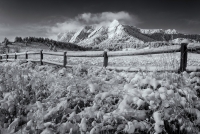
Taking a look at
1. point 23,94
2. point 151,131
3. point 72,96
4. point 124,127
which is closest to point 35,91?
point 23,94

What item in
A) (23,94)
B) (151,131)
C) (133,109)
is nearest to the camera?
(151,131)

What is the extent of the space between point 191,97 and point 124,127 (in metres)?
1.31

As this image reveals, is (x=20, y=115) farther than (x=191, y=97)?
Yes

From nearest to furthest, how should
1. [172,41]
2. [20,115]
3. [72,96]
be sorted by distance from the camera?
[20,115], [72,96], [172,41]

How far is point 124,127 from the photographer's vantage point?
2.42m

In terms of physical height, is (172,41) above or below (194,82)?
above

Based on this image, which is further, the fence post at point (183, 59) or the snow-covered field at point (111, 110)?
the fence post at point (183, 59)

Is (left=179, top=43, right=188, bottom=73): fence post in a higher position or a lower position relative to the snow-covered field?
higher

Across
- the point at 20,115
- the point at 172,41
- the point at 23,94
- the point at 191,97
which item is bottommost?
the point at 20,115

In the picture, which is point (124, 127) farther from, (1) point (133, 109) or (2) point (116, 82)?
(2) point (116, 82)

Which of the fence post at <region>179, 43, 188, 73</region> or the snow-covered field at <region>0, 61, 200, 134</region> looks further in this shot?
the fence post at <region>179, 43, 188, 73</region>

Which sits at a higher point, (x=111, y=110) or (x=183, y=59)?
(x=183, y=59)

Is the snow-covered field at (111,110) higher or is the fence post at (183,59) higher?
the fence post at (183,59)

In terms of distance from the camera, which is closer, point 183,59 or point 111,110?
point 111,110
